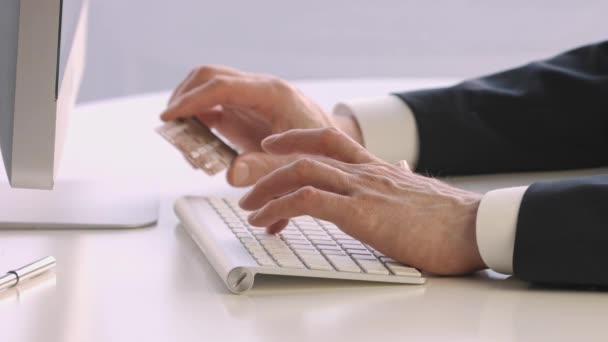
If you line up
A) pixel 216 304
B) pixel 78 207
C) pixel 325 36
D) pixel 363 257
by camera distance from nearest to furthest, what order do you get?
1. pixel 216 304
2. pixel 363 257
3. pixel 78 207
4. pixel 325 36

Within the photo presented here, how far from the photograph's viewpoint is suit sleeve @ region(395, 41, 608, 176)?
145cm

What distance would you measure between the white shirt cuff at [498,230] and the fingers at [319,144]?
0.16 m

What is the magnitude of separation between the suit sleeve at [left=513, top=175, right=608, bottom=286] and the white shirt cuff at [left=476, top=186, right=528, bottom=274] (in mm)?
13

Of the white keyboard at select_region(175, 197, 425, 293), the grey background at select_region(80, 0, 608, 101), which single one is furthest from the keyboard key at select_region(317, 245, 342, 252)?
the grey background at select_region(80, 0, 608, 101)

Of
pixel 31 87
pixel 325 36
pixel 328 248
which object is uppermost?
pixel 31 87

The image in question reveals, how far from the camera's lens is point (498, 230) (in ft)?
3.14

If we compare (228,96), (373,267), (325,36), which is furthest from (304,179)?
(325,36)

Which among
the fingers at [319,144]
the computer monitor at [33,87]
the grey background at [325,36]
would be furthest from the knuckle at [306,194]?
the grey background at [325,36]

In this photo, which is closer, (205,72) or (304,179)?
(304,179)

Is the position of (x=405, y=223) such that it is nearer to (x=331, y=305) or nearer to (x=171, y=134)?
(x=331, y=305)

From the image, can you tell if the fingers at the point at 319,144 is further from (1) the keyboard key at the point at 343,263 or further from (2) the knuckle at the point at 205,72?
(2) the knuckle at the point at 205,72

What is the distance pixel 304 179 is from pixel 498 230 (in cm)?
20

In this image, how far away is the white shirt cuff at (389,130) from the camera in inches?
57.1

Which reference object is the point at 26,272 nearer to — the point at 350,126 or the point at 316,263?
the point at 316,263
